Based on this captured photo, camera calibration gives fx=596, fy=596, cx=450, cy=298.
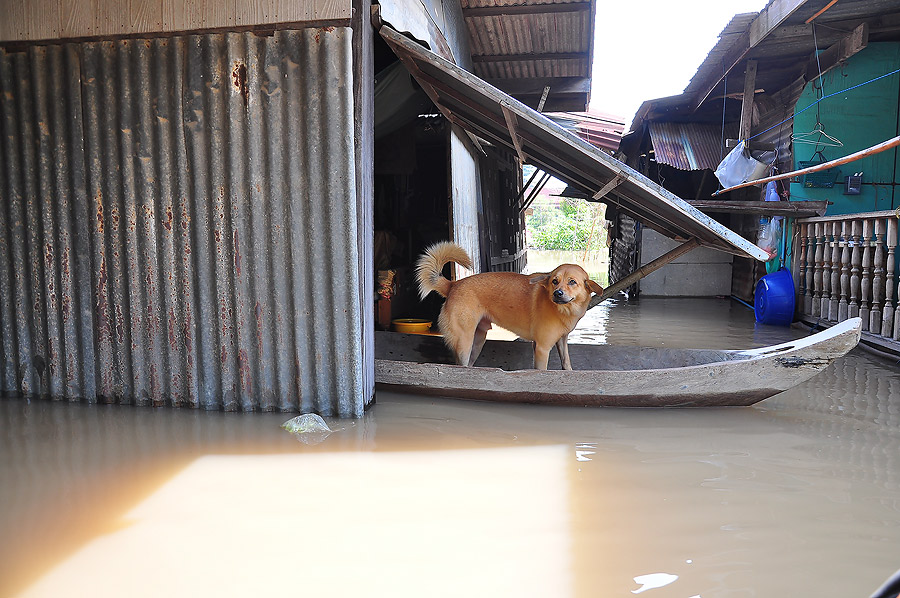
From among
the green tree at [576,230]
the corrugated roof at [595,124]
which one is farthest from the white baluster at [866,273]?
the green tree at [576,230]

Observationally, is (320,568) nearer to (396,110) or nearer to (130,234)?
(130,234)

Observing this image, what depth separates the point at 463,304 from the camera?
16.9 feet

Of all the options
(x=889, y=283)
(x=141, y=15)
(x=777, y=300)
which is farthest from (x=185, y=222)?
(x=777, y=300)

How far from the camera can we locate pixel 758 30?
8023mm

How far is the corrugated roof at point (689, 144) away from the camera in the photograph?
11.8 metres

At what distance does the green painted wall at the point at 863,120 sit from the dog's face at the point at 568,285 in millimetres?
6482

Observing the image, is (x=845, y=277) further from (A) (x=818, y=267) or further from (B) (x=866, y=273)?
(A) (x=818, y=267)

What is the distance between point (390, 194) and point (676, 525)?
7008 millimetres

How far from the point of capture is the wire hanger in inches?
357

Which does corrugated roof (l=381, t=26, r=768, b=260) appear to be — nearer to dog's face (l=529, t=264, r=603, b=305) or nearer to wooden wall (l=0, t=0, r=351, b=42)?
wooden wall (l=0, t=0, r=351, b=42)

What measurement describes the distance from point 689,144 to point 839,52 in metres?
3.96

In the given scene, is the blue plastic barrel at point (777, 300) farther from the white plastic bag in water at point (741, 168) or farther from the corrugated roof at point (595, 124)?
the corrugated roof at point (595, 124)

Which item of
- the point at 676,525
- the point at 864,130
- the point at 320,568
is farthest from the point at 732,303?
the point at 320,568

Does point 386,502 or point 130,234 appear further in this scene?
point 130,234
